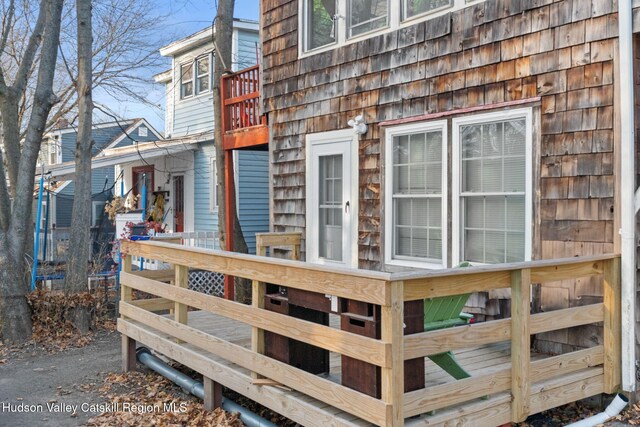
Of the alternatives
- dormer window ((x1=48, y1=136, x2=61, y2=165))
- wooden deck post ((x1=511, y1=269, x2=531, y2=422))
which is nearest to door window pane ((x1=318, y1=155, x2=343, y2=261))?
wooden deck post ((x1=511, y1=269, x2=531, y2=422))

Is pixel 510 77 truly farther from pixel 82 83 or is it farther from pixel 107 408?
pixel 82 83

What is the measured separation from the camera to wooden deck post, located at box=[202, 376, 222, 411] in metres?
4.81

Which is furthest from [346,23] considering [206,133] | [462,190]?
[206,133]

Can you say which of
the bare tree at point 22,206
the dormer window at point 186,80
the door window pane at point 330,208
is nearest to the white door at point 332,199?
the door window pane at point 330,208

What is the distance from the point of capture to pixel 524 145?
508 cm

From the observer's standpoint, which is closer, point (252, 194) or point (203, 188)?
point (252, 194)

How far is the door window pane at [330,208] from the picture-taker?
7.16 metres

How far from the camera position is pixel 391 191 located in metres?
6.31

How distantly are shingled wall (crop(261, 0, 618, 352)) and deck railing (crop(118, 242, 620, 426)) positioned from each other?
438 millimetres

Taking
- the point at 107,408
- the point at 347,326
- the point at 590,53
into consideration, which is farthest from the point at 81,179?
the point at 590,53

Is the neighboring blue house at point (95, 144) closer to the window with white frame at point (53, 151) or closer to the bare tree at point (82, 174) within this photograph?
the window with white frame at point (53, 151)

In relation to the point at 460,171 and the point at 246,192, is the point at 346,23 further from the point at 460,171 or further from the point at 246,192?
the point at 246,192

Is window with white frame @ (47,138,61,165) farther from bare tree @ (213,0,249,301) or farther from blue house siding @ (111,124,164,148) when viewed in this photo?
bare tree @ (213,0,249,301)

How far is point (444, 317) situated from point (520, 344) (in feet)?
1.67
